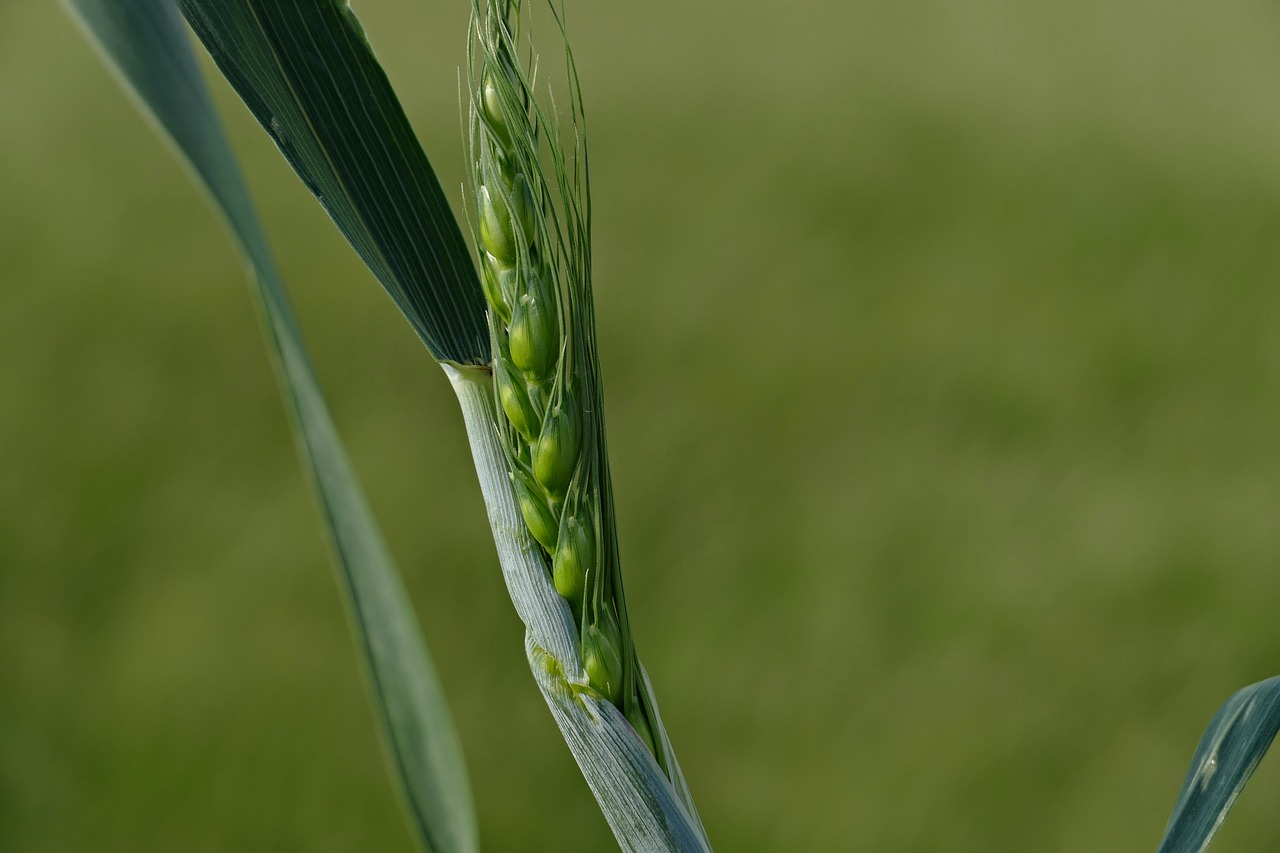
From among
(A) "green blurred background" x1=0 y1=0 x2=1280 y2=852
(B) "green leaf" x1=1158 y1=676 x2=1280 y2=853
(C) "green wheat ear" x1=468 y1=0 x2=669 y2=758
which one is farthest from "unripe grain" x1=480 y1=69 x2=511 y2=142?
(A) "green blurred background" x1=0 y1=0 x2=1280 y2=852

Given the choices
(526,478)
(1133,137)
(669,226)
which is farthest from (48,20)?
(1133,137)

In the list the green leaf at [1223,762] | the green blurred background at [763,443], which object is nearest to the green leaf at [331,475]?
the green leaf at [1223,762]

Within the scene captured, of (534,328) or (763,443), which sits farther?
(763,443)

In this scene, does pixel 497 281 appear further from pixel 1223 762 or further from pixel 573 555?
pixel 1223 762

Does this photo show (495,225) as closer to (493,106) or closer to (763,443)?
(493,106)

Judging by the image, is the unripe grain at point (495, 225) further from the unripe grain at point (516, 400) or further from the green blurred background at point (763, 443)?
the green blurred background at point (763, 443)

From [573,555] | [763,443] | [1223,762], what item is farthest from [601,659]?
[763,443]

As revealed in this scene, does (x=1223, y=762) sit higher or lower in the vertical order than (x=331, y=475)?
lower

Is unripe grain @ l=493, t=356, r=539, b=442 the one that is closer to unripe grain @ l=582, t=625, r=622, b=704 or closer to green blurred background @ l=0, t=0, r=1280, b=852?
unripe grain @ l=582, t=625, r=622, b=704
